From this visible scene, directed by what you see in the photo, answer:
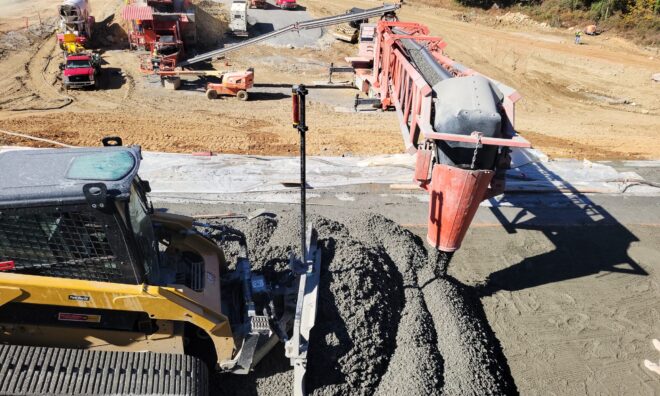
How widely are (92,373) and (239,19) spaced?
22.9m

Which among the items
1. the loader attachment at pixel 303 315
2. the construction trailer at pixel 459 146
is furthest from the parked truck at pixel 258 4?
the loader attachment at pixel 303 315

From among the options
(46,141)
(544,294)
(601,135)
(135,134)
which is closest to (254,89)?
(135,134)

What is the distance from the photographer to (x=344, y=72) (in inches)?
838

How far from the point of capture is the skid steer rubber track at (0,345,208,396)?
4.23m

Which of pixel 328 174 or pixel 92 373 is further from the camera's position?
pixel 328 174

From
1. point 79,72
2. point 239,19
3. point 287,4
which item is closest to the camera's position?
point 79,72

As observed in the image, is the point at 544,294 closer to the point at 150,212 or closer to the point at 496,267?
the point at 496,267

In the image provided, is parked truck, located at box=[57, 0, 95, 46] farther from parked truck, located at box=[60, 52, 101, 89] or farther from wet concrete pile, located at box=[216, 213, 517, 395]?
wet concrete pile, located at box=[216, 213, 517, 395]

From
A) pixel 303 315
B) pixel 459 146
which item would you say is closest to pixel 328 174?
pixel 459 146

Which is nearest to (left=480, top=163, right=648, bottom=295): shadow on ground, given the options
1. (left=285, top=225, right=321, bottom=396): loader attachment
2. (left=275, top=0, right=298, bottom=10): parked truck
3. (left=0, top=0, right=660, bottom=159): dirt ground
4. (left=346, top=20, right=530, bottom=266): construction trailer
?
(left=346, top=20, right=530, bottom=266): construction trailer

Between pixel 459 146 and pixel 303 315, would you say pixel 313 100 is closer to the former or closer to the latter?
pixel 459 146

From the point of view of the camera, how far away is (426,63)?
891 centimetres

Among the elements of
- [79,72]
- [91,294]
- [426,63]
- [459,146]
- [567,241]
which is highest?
[426,63]

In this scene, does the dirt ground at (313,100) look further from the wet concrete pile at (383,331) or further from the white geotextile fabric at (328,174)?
the wet concrete pile at (383,331)
